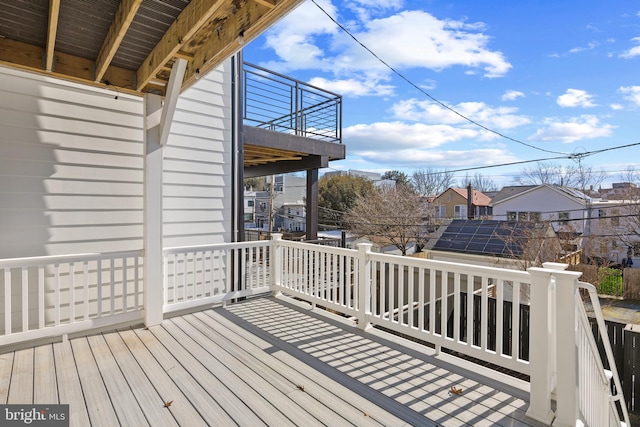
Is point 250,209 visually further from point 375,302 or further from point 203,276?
point 375,302

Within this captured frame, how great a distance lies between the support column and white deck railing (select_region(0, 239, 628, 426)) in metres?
2.52

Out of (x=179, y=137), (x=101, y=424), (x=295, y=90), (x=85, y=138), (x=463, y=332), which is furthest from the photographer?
(x=295, y=90)

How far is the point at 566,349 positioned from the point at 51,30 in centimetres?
406

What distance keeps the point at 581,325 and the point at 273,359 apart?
7.60 ft

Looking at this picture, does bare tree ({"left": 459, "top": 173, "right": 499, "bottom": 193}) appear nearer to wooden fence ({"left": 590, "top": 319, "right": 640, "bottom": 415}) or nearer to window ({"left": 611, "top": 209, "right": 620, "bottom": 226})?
window ({"left": 611, "top": 209, "right": 620, "bottom": 226})

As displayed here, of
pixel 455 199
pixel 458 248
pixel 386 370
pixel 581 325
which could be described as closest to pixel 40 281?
pixel 386 370

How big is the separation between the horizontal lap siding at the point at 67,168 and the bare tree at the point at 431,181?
24.3 m

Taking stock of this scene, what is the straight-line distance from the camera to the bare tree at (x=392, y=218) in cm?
1750

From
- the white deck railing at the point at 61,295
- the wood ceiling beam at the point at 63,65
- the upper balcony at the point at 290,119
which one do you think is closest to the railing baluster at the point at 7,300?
the white deck railing at the point at 61,295

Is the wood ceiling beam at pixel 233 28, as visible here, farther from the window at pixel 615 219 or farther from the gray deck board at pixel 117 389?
the window at pixel 615 219

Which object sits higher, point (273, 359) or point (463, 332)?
point (273, 359)

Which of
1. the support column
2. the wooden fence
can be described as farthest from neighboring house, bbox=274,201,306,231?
the wooden fence

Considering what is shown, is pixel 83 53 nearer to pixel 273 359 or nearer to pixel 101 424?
pixel 101 424

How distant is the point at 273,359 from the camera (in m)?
2.95
